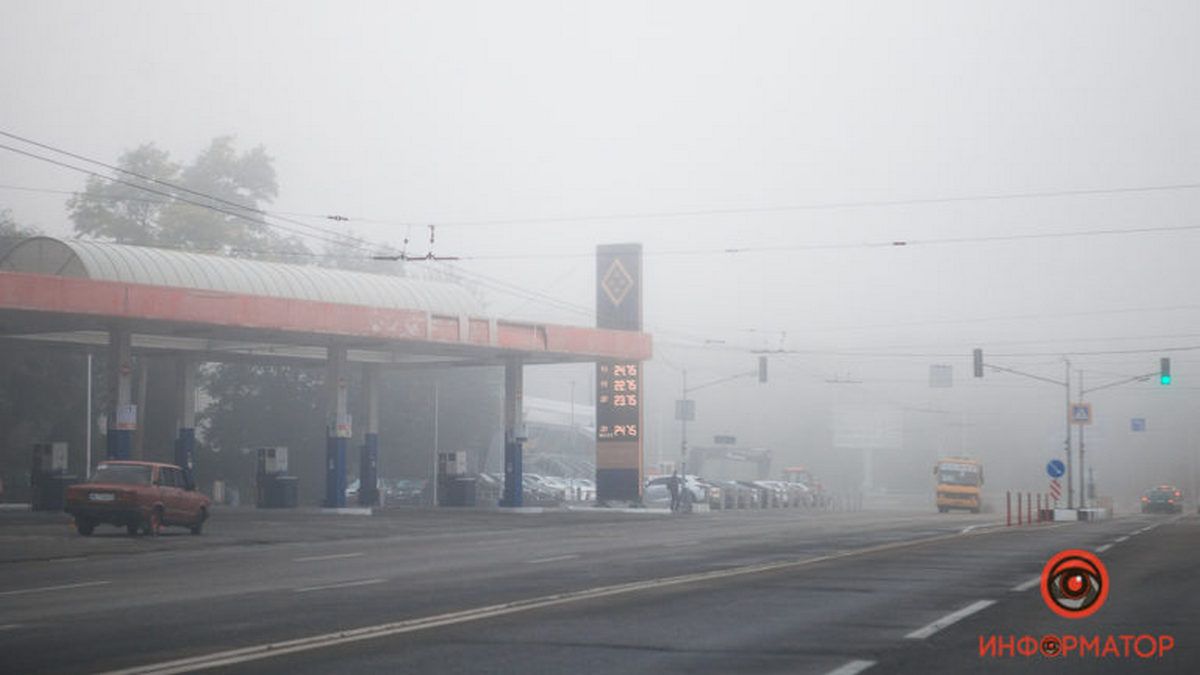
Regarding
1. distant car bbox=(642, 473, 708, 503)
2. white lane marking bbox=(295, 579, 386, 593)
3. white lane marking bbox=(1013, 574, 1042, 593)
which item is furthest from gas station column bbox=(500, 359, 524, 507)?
white lane marking bbox=(1013, 574, 1042, 593)

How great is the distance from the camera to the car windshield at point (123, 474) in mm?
34031

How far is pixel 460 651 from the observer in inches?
459

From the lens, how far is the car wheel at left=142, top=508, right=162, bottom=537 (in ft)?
111

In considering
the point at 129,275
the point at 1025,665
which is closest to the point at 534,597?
the point at 1025,665

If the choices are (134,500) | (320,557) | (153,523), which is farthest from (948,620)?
(153,523)

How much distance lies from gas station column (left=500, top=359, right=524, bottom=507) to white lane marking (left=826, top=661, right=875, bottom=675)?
4631 cm

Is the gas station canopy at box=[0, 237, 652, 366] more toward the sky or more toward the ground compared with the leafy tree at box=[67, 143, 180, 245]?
more toward the ground

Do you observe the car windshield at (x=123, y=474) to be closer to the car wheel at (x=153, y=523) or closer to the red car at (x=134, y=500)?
the red car at (x=134, y=500)

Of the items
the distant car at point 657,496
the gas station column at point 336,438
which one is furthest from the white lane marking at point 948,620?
the distant car at point 657,496

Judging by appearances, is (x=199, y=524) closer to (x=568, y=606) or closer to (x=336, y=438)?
(x=336, y=438)

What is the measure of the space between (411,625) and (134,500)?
21819 mm

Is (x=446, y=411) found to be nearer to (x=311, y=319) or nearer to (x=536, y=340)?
(x=536, y=340)

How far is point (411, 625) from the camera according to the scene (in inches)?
532

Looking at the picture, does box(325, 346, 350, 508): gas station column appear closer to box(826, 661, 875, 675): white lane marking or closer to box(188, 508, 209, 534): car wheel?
box(188, 508, 209, 534): car wheel
